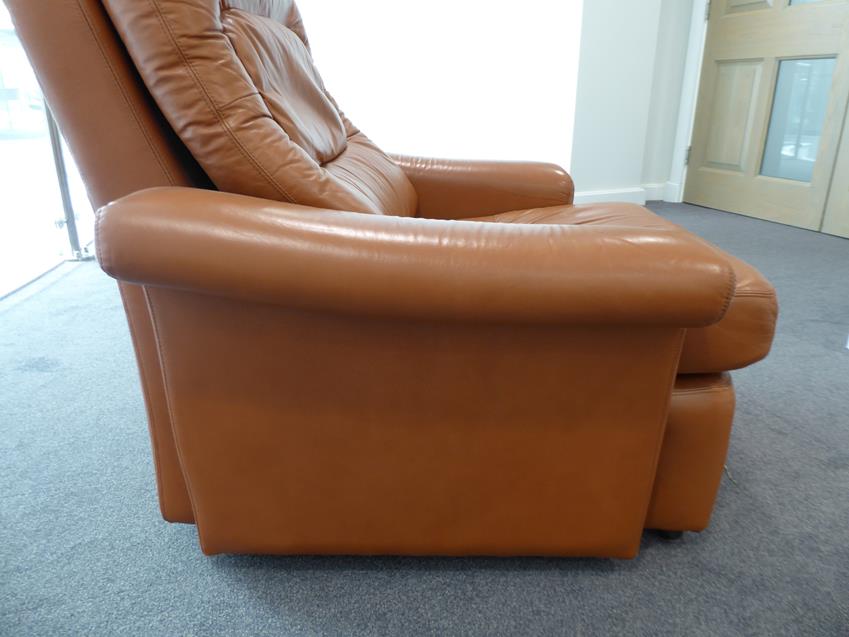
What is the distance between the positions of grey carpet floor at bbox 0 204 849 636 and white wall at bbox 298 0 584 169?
6.79ft

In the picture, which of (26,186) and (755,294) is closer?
(755,294)

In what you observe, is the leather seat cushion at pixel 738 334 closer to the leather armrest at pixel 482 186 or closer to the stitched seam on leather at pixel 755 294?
the stitched seam on leather at pixel 755 294

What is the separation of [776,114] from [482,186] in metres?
2.48

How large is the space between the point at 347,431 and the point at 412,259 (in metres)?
0.29

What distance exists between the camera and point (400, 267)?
675 millimetres

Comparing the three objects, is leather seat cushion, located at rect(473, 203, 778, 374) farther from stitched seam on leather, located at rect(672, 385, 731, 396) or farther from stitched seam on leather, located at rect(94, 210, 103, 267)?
stitched seam on leather, located at rect(94, 210, 103, 267)

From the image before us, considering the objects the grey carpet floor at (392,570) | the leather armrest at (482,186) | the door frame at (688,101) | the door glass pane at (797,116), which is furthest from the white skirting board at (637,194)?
the grey carpet floor at (392,570)

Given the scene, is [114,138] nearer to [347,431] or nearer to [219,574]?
[347,431]

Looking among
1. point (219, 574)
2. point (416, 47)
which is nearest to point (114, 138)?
point (219, 574)

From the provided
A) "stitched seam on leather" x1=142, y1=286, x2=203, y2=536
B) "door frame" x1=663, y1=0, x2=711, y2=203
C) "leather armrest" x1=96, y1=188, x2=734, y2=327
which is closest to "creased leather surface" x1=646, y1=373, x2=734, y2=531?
"leather armrest" x1=96, y1=188, x2=734, y2=327

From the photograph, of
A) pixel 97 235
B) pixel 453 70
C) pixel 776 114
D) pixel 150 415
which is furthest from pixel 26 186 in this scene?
pixel 776 114

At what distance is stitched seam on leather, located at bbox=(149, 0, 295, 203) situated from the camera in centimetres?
72

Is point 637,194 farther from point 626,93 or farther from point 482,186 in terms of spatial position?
point 482,186

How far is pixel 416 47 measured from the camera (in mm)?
3004
